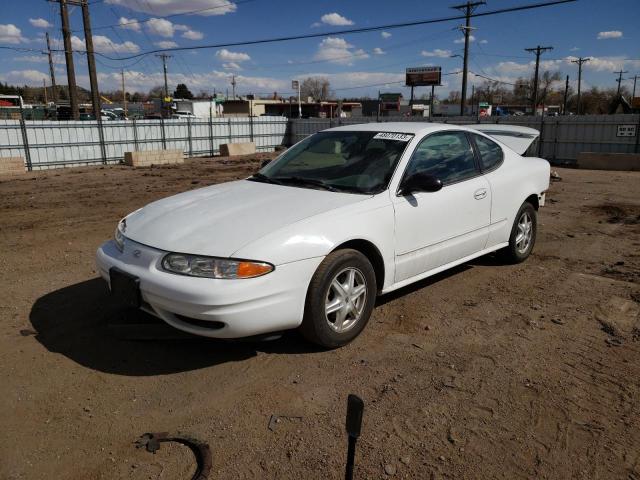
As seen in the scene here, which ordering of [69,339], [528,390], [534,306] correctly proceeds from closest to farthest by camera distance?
1. [528,390]
2. [69,339]
3. [534,306]

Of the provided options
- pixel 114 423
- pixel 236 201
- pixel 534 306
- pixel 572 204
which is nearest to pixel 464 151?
pixel 534 306

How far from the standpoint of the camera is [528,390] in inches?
125

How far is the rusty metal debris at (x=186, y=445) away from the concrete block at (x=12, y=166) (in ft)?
57.3

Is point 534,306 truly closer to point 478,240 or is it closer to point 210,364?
point 478,240

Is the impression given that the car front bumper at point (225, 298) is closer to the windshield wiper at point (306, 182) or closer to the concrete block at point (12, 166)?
the windshield wiper at point (306, 182)

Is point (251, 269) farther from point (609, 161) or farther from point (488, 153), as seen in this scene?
point (609, 161)

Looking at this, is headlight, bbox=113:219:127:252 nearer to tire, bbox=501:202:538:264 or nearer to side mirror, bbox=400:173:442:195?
side mirror, bbox=400:173:442:195

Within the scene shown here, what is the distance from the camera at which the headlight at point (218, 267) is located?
10.3 ft

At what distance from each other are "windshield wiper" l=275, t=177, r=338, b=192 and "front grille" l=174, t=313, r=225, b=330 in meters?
1.45

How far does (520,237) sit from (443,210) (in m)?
1.73

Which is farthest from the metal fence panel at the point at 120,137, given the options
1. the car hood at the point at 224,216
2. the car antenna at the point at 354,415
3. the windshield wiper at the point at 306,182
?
the car antenna at the point at 354,415

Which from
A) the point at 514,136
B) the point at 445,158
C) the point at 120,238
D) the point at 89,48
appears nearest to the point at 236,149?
the point at 89,48

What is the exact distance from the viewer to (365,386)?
3.22m

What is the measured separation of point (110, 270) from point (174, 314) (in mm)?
647
